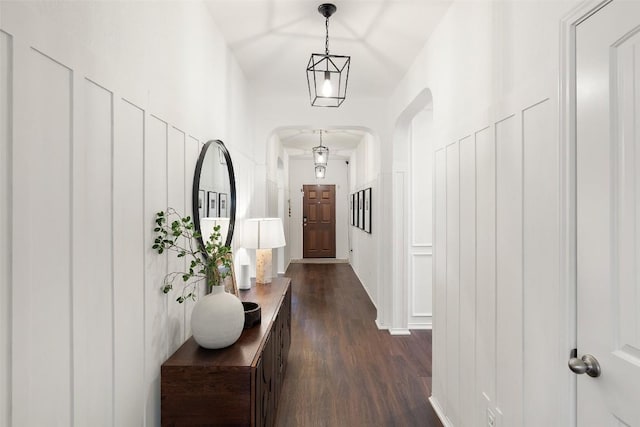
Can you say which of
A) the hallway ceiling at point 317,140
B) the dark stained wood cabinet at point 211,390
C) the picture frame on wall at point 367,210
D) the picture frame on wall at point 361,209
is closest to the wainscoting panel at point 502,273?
the dark stained wood cabinet at point 211,390

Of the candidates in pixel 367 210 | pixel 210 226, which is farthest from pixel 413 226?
pixel 210 226

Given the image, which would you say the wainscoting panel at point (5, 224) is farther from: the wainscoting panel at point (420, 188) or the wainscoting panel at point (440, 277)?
the wainscoting panel at point (420, 188)

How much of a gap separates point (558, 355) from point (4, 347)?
1.58 metres

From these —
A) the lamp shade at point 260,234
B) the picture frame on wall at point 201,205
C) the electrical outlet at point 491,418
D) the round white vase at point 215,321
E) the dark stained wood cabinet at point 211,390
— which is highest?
the picture frame on wall at point 201,205

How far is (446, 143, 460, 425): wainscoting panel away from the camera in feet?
6.72

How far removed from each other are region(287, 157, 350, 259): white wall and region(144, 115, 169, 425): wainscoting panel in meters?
7.24

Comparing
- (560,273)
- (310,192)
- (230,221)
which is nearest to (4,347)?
(560,273)

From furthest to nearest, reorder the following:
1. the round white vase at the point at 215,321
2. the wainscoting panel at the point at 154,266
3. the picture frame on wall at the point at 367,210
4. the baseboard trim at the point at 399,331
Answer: the picture frame on wall at the point at 367,210 → the baseboard trim at the point at 399,331 → the round white vase at the point at 215,321 → the wainscoting panel at the point at 154,266

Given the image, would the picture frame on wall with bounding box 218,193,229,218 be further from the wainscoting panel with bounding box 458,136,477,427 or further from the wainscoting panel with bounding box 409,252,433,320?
the wainscoting panel with bounding box 409,252,433,320

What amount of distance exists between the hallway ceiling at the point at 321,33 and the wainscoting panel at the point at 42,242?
5.07ft

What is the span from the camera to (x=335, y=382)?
2672 mm

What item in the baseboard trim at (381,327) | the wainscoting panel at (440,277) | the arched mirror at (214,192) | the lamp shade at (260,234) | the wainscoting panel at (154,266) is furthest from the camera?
the baseboard trim at (381,327)

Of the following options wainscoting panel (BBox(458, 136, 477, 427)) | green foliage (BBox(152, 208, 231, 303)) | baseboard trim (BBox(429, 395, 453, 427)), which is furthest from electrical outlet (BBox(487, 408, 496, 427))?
green foliage (BBox(152, 208, 231, 303))

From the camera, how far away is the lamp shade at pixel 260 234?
2.81 metres
